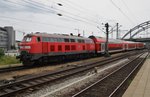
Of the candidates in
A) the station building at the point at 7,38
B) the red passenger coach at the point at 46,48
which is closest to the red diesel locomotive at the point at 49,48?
the red passenger coach at the point at 46,48

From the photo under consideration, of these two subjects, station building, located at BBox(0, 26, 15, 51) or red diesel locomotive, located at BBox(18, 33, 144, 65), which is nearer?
red diesel locomotive, located at BBox(18, 33, 144, 65)

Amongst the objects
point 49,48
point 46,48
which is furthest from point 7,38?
point 46,48

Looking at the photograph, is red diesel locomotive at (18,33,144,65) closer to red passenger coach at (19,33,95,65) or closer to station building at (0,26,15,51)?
red passenger coach at (19,33,95,65)

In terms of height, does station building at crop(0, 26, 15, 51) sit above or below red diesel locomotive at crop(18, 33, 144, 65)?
above

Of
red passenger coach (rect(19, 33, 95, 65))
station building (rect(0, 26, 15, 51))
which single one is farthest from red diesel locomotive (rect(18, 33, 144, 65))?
station building (rect(0, 26, 15, 51))

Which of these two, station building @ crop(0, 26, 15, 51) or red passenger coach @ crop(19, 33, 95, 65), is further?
station building @ crop(0, 26, 15, 51)

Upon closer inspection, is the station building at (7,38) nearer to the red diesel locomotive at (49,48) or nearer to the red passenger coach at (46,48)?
the red diesel locomotive at (49,48)

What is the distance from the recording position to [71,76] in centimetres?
1972

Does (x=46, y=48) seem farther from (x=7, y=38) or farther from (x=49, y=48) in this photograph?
(x=7, y=38)

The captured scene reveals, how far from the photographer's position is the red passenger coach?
25.6 meters

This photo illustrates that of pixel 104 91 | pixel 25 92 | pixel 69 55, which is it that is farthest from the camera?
pixel 69 55

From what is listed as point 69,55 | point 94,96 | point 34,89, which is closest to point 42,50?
point 69,55

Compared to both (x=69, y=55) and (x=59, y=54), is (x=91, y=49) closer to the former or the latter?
(x=69, y=55)

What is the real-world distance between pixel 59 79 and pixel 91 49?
25.2 m
